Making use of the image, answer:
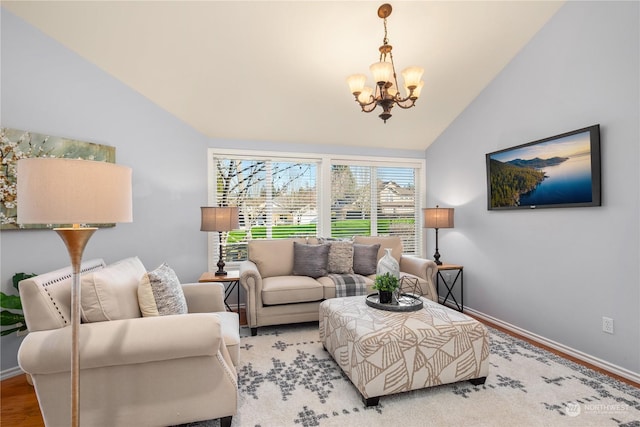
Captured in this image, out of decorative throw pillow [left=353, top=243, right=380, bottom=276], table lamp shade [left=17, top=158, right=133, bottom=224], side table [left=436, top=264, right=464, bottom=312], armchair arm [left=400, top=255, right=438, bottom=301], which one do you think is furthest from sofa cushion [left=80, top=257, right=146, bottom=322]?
side table [left=436, top=264, right=464, bottom=312]

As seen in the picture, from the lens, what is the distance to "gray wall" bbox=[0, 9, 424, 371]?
8.15ft

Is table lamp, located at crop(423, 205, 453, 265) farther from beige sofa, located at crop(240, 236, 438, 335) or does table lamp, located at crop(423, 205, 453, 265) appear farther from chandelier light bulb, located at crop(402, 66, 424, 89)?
chandelier light bulb, located at crop(402, 66, 424, 89)

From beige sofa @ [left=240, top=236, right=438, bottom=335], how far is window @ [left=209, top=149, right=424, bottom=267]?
524 millimetres

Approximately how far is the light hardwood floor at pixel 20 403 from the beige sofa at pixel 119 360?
58 centimetres

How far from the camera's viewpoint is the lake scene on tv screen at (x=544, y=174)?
2672 mm

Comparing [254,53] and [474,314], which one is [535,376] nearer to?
[474,314]

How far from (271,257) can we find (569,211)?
299cm

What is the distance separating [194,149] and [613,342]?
446 cm

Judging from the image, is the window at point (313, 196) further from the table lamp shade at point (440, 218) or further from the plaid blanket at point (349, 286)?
the plaid blanket at point (349, 286)

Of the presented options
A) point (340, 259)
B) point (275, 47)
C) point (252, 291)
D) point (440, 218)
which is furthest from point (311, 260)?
point (275, 47)

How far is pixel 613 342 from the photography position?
2.48m

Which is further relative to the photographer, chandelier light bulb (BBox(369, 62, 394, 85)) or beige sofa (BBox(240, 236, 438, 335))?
beige sofa (BBox(240, 236, 438, 335))

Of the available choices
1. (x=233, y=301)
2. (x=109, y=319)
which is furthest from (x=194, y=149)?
(x=109, y=319)

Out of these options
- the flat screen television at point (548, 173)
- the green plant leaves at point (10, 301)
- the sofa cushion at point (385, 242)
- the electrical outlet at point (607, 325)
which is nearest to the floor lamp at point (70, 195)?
the green plant leaves at point (10, 301)
